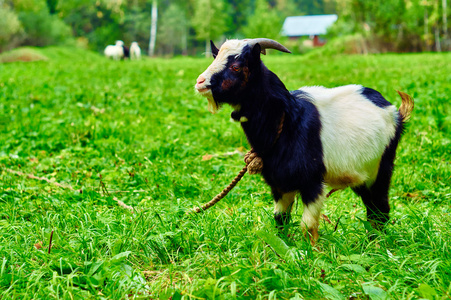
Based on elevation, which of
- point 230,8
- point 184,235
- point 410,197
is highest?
point 230,8

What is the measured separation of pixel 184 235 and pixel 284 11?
69848mm

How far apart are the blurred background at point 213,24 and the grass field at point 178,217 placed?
21.7 ft

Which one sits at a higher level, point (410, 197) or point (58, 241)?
point (58, 241)

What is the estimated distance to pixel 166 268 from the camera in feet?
8.55

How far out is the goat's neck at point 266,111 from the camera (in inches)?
108

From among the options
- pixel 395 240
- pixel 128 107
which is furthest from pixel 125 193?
pixel 128 107

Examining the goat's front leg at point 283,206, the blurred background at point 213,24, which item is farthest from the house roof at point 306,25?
the goat's front leg at point 283,206

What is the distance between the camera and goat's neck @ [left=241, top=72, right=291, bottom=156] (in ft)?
9.02

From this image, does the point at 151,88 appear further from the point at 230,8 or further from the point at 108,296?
the point at 230,8

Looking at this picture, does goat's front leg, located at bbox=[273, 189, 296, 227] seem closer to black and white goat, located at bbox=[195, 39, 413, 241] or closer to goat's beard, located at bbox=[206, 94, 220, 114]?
black and white goat, located at bbox=[195, 39, 413, 241]

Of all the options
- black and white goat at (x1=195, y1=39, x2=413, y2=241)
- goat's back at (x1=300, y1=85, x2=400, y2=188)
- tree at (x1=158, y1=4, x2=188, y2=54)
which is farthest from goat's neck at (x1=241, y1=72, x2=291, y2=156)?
tree at (x1=158, y1=4, x2=188, y2=54)

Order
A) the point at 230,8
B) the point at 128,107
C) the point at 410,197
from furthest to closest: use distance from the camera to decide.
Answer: the point at 230,8 → the point at 128,107 → the point at 410,197

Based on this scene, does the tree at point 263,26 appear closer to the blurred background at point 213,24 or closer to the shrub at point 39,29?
the blurred background at point 213,24

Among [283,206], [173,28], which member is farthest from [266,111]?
[173,28]
